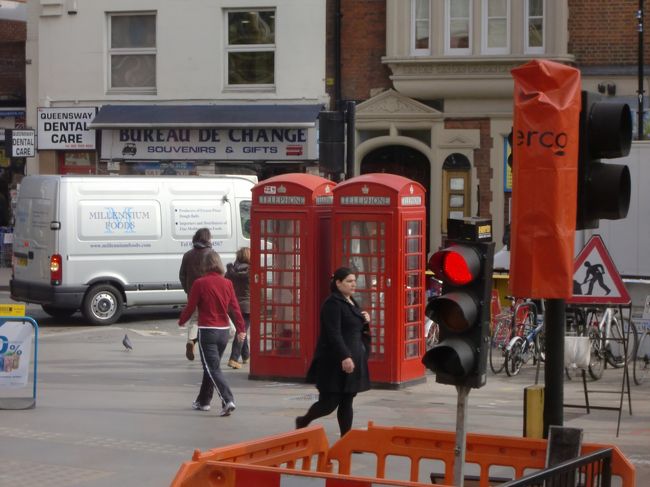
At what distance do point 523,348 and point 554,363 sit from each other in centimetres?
927

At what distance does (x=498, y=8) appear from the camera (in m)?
27.7

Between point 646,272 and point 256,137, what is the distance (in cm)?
1456

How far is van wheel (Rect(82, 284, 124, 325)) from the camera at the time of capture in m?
21.2

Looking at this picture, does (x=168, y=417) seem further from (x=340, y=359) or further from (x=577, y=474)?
(x=577, y=474)

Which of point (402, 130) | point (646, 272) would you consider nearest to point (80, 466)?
point (646, 272)

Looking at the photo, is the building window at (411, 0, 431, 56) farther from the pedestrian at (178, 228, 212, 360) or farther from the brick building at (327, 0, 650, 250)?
the pedestrian at (178, 228, 212, 360)

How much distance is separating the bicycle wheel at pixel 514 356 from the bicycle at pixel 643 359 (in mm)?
1378

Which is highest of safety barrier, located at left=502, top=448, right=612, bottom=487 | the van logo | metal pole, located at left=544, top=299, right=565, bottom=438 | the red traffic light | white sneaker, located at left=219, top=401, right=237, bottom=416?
the van logo

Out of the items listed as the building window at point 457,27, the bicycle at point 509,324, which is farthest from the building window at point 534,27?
the bicycle at point 509,324

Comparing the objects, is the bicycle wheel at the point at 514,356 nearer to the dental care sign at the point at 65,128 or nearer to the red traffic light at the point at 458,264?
the red traffic light at the point at 458,264

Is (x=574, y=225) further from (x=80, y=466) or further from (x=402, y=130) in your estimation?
(x=402, y=130)

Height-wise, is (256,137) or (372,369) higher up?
(256,137)

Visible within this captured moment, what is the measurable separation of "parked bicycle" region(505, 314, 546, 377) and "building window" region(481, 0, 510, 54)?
12816 mm

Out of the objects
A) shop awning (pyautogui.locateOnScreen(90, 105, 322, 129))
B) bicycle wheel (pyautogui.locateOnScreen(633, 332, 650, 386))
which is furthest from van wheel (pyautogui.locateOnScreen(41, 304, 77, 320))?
bicycle wheel (pyautogui.locateOnScreen(633, 332, 650, 386))
